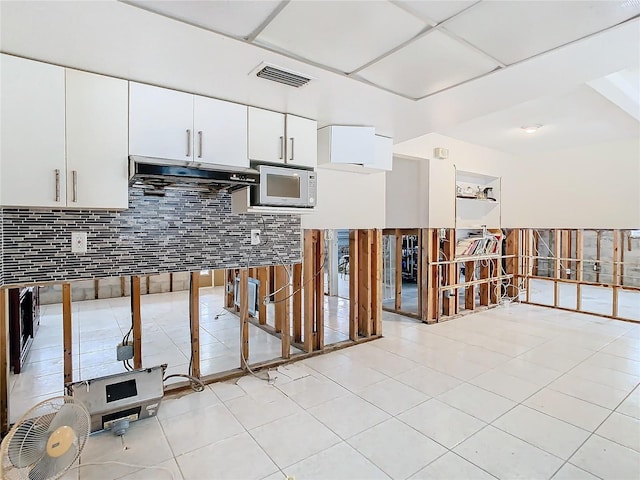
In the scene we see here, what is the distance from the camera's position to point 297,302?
398 centimetres

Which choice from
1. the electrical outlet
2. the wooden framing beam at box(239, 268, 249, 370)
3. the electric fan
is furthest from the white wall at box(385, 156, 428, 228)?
the electric fan

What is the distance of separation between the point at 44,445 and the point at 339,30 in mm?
2443

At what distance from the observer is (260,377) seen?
130 inches

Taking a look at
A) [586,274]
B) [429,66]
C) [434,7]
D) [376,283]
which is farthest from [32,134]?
[586,274]

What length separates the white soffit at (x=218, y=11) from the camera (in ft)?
5.14

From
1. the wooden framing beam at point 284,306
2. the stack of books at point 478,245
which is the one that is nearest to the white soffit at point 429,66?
the wooden framing beam at point 284,306

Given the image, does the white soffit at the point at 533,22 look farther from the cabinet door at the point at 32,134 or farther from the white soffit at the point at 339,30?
the cabinet door at the point at 32,134

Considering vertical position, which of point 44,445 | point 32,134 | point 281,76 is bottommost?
point 44,445

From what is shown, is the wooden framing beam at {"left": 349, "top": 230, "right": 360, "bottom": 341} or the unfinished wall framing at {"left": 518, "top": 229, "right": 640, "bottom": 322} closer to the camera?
the wooden framing beam at {"left": 349, "top": 230, "right": 360, "bottom": 341}

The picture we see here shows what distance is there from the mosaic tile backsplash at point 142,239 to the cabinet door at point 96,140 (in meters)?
0.35

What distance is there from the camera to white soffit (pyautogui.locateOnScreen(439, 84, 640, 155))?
371 centimetres

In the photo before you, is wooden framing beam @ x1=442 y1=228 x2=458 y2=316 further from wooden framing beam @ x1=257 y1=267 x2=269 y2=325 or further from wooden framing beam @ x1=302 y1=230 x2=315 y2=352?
wooden framing beam @ x1=257 y1=267 x2=269 y2=325

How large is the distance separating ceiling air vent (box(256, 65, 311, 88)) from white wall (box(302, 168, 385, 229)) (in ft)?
4.60

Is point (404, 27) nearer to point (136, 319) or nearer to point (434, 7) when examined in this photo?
point (434, 7)
